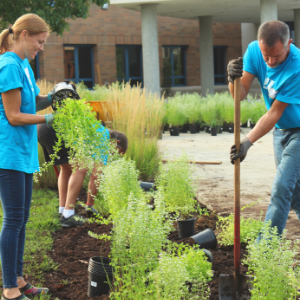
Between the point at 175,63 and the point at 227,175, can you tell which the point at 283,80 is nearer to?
the point at 227,175

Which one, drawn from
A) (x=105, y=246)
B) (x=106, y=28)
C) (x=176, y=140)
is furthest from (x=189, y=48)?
(x=105, y=246)

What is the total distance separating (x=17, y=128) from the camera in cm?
257

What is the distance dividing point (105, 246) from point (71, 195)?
82cm

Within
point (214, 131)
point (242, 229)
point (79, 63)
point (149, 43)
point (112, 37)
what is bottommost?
point (242, 229)

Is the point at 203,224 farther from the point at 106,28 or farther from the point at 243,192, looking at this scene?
the point at 106,28

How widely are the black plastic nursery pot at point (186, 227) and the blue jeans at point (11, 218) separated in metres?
1.63

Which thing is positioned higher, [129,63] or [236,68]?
[129,63]

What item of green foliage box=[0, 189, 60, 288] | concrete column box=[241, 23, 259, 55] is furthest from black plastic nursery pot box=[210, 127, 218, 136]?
concrete column box=[241, 23, 259, 55]

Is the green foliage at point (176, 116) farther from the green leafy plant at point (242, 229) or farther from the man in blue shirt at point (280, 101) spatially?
the man in blue shirt at point (280, 101)

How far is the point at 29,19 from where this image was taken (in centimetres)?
255

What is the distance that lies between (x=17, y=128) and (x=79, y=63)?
17766 millimetres

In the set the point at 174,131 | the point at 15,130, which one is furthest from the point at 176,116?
the point at 15,130

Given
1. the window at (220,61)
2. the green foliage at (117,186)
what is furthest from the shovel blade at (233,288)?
the window at (220,61)

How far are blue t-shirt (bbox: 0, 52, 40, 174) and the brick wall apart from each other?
15.7 m
